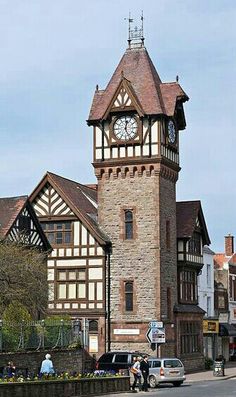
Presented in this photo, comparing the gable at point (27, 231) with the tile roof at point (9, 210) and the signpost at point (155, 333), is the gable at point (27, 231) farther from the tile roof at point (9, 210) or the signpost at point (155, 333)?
the signpost at point (155, 333)

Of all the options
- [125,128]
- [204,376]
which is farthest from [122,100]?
[204,376]

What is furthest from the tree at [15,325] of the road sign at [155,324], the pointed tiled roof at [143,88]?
the pointed tiled roof at [143,88]

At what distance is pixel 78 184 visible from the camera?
58906mm

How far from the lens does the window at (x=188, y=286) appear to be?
182 feet

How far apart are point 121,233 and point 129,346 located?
6.85 meters

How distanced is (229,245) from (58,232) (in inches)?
1114

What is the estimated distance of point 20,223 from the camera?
47.0 m

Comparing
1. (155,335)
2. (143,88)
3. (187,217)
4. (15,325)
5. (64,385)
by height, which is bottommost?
(64,385)

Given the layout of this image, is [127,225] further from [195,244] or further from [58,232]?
[195,244]

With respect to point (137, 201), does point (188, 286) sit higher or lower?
lower

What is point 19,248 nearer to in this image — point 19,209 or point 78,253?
point 19,209

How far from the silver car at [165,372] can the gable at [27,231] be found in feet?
32.9

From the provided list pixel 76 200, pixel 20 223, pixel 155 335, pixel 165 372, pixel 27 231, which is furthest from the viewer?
pixel 76 200

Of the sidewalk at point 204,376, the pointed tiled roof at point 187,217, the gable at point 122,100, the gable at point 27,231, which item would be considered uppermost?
the gable at point 122,100
